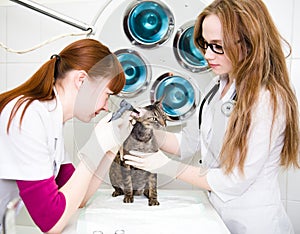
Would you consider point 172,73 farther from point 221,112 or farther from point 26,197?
point 26,197

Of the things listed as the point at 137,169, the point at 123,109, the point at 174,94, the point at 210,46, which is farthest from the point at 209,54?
the point at 137,169

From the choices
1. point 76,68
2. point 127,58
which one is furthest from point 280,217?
point 76,68

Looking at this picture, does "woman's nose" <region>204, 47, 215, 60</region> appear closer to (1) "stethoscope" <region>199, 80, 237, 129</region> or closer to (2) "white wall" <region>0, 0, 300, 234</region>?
(1) "stethoscope" <region>199, 80, 237, 129</region>

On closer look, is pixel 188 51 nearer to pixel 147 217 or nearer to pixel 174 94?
pixel 174 94

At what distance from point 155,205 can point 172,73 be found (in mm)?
414

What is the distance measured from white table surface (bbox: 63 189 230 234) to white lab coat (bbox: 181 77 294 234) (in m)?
0.08

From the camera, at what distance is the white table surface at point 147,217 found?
0.93m

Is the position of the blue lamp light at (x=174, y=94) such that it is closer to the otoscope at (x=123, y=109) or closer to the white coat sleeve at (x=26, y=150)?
the otoscope at (x=123, y=109)

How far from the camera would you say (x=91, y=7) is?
5.00ft

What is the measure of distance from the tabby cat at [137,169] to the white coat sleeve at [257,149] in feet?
0.66

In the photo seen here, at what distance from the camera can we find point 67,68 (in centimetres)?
112

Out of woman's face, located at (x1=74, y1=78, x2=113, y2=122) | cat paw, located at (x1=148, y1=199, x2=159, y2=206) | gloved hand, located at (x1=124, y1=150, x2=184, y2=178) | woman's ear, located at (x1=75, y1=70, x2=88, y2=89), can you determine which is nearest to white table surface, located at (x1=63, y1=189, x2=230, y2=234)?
cat paw, located at (x1=148, y1=199, x2=159, y2=206)

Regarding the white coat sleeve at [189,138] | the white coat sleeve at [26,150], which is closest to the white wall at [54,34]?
the white coat sleeve at [189,138]

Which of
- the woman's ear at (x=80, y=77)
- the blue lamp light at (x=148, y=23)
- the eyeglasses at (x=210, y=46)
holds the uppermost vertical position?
the blue lamp light at (x=148, y=23)
